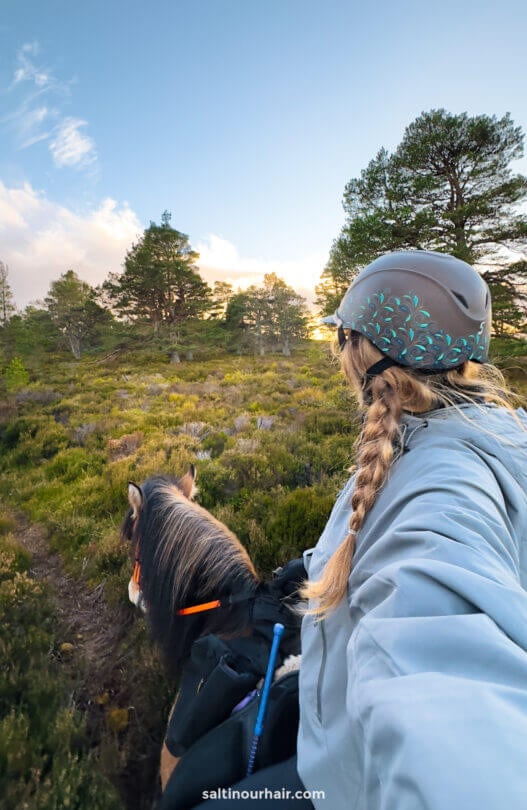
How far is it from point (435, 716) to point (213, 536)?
72.4 inches

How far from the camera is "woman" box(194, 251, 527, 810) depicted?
1.61 ft

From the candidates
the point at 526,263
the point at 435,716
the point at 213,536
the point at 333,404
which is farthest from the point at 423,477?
the point at 526,263

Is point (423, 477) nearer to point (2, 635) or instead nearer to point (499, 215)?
point (2, 635)

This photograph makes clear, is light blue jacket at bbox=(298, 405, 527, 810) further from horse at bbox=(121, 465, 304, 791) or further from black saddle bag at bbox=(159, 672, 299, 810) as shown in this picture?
horse at bbox=(121, 465, 304, 791)

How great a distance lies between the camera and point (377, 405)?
46.8 inches

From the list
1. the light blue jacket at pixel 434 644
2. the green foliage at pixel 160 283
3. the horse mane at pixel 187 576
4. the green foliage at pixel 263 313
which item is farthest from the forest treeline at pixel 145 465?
the green foliage at pixel 263 313

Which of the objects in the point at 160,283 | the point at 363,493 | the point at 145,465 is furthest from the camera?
the point at 160,283

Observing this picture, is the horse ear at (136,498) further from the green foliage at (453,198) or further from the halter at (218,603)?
the green foliage at (453,198)

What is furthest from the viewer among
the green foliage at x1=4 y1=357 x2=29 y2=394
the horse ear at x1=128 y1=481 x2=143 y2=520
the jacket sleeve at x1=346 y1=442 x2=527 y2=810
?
the green foliage at x1=4 y1=357 x2=29 y2=394

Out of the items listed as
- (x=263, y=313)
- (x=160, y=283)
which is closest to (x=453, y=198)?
(x=160, y=283)

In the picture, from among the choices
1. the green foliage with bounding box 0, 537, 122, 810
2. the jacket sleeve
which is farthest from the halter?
the jacket sleeve

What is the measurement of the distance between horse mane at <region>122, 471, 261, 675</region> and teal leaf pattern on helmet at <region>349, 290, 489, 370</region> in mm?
1650

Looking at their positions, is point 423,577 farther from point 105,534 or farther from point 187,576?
point 105,534

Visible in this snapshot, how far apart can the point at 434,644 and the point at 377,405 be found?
746mm
